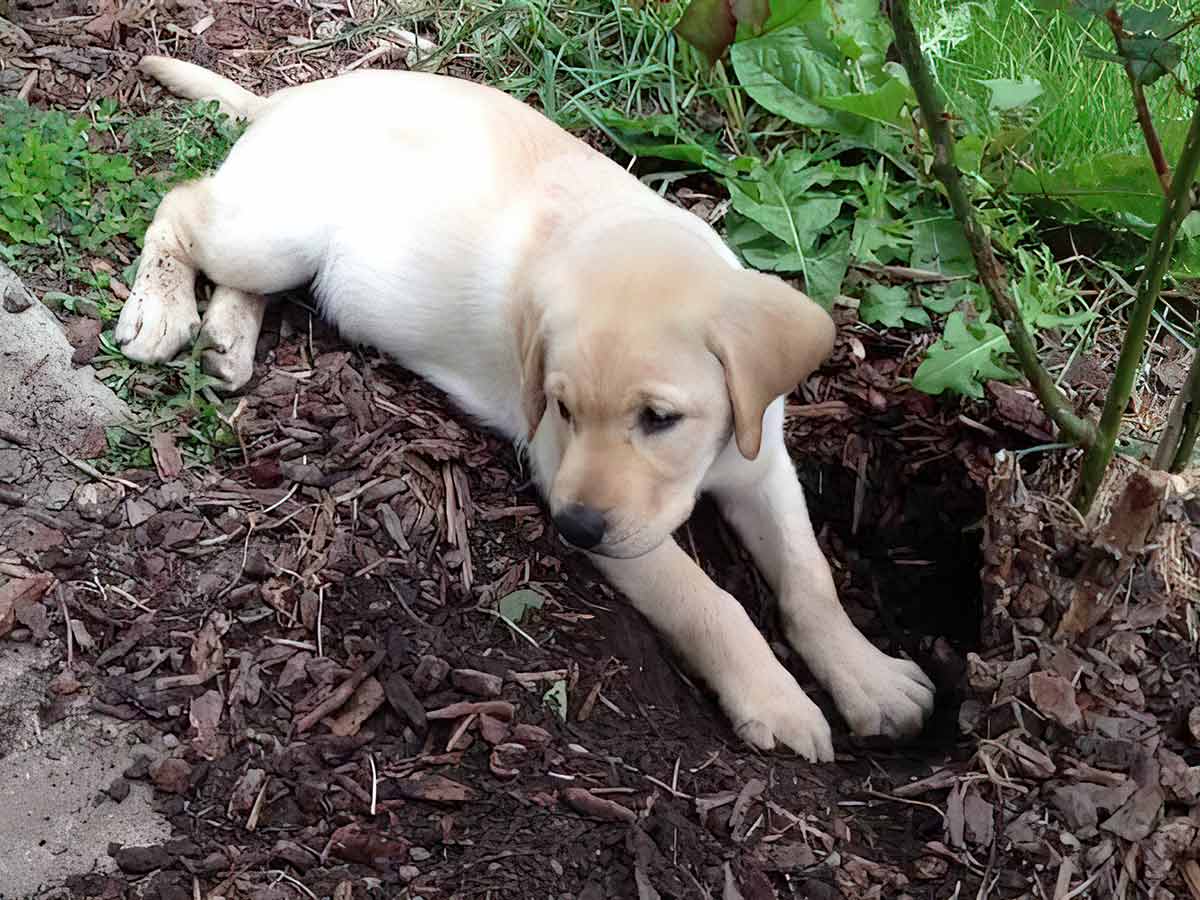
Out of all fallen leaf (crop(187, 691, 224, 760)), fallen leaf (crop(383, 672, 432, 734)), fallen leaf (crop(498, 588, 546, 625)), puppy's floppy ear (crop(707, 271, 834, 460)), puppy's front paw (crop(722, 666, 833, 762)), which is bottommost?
puppy's front paw (crop(722, 666, 833, 762))

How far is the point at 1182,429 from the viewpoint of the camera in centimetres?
312

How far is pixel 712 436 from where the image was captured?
10.1 ft

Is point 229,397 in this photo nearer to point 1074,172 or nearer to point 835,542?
point 835,542

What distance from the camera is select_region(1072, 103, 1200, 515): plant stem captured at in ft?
8.21

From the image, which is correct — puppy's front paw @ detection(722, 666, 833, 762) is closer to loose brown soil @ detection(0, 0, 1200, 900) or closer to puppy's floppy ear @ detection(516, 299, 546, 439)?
loose brown soil @ detection(0, 0, 1200, 900)

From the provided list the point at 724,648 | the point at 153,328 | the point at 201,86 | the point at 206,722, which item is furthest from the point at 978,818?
the point at 201,86

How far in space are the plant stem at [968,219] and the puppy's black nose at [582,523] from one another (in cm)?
105

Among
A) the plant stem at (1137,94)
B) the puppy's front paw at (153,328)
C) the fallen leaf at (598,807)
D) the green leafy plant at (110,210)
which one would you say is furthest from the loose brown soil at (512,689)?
the plant stem at (1137,94)

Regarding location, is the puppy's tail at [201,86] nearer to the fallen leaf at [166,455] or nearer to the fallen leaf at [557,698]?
the fallen leaf at [166,455]

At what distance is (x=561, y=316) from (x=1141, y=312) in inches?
51.6

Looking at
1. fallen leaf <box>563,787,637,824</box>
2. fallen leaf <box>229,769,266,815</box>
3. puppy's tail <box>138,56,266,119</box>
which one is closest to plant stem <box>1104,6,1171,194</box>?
fallen leaf <box>563,787,637,824</box>

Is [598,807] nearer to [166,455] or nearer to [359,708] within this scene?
[359,708]

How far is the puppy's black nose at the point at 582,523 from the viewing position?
2867 millimetres

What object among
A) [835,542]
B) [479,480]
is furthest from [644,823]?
[835,542]
